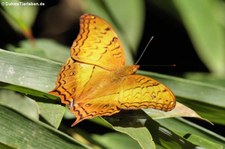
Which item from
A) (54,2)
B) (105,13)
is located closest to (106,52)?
(105,13)

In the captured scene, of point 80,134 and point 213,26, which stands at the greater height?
Answer: point 213,26

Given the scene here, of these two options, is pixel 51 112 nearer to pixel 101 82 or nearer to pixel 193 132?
pixel 101 82

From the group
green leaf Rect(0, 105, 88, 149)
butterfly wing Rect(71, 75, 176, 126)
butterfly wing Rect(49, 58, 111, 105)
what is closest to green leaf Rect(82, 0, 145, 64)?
butterfly wing Rect(49, 58, 111, 105)

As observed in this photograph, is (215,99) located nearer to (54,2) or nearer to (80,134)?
(80,134)

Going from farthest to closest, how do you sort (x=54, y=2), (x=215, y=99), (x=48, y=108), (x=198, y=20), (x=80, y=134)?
(x=54, y=2) < (x=198, y=20) < (x=80, y=134) < (x=215, y=99) < (x=48, y=108)

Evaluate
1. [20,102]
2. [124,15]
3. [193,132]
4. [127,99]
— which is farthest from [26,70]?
[124,15]

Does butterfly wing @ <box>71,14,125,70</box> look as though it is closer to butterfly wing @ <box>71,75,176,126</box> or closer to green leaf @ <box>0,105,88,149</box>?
butterfly wing @ <box>71,75,176,126</box>
